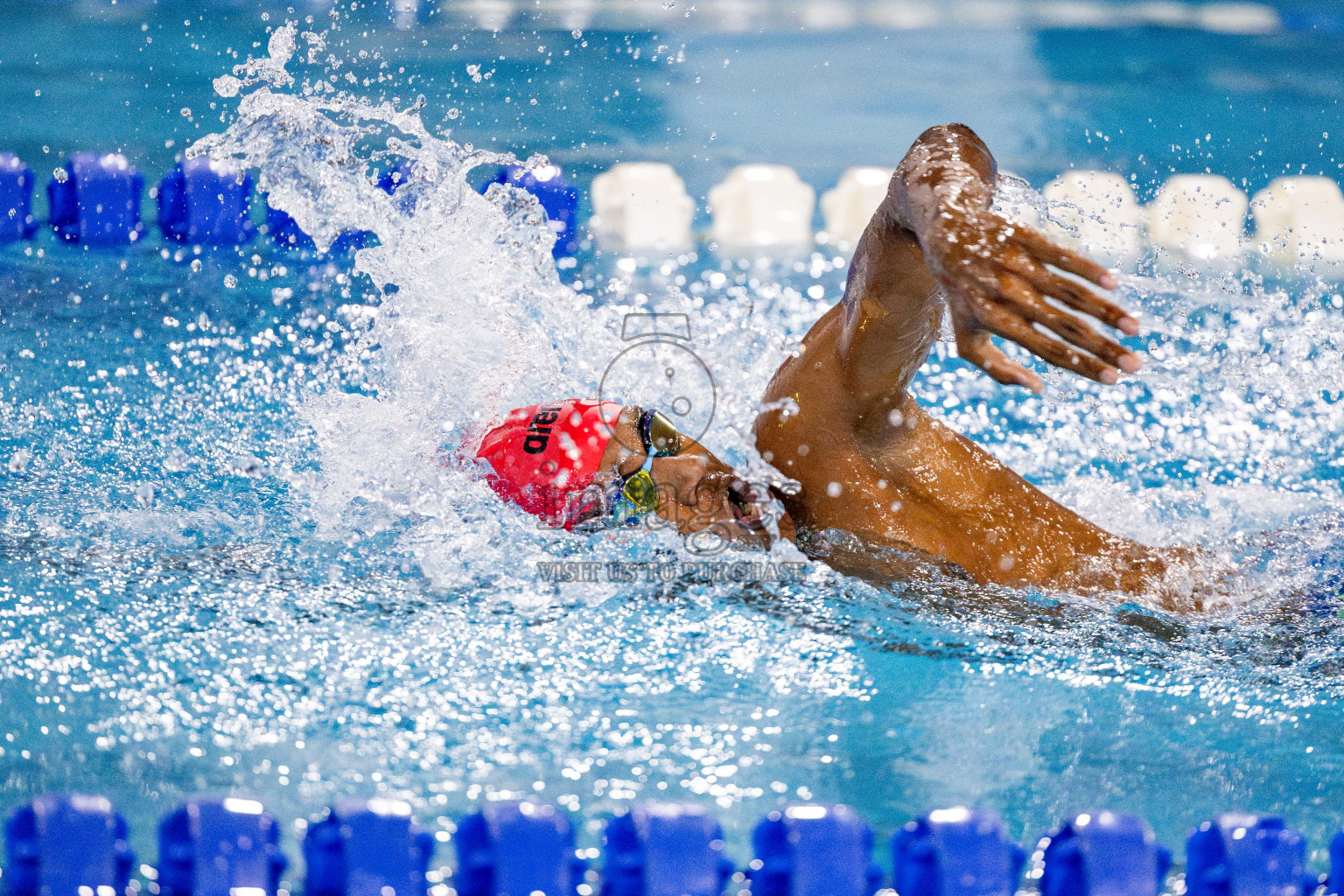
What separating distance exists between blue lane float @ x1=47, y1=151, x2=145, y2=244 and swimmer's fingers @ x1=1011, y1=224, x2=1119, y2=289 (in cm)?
370

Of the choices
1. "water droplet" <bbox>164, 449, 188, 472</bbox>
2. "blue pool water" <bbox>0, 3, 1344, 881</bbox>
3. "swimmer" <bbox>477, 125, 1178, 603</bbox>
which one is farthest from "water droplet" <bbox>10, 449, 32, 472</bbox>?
"swimmer" <bbox>477, 125, 1178, 603</bbox>

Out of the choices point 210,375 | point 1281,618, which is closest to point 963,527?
point 1281,618

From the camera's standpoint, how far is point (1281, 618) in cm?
187

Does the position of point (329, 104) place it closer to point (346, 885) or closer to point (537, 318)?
point (537, 318)

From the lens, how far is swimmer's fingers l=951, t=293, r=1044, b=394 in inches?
44.5

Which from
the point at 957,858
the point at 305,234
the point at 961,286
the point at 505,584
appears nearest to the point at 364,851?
the point at 957,858

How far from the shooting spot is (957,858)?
4.10 feet

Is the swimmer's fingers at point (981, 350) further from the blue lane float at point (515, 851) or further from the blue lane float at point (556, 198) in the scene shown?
the blue lane float at point (556, 198)

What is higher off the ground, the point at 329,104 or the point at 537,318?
the point at 329,104

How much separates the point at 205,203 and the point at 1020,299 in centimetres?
360

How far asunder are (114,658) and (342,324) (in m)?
2.17

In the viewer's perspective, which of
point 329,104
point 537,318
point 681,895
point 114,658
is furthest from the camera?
point 329,104

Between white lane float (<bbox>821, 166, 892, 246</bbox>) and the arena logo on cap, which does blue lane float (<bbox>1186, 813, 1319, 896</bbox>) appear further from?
white lane float (<bbox>821, 166, 892, 246</bbox>)

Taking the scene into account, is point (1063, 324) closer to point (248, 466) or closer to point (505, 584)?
point (505, 584)
